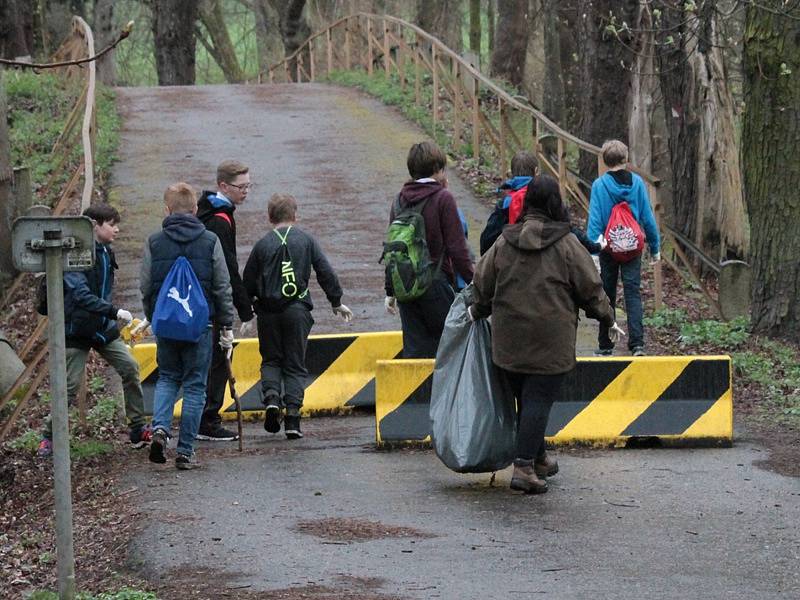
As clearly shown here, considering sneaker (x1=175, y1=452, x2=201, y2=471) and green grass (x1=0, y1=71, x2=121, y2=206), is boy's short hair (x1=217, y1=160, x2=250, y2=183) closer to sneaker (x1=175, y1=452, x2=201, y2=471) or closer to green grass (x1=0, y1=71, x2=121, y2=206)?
sneaker (x1=175, y1=452, x2=201, y2=471)

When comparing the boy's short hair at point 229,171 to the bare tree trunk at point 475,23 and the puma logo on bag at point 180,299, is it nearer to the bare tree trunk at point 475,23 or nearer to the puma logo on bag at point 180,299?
the puma logo on bag at point 180,299

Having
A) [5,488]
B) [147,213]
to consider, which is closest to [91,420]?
[5,488]

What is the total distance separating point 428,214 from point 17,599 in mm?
3542

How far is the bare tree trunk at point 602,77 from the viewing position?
58.1 ft

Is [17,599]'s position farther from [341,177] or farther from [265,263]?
[341,177]

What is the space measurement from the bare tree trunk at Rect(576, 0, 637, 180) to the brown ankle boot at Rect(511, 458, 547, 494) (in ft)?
34.9

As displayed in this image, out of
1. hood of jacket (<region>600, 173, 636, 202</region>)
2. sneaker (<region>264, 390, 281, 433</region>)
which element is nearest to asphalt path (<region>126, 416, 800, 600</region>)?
sneaker (<region>264, 390, 281, 433</region>)

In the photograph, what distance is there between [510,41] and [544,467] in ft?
73.8

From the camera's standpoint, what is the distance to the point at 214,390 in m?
9.17

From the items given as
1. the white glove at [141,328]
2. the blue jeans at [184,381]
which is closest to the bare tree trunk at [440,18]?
the white glove at [141,328]

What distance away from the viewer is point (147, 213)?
16031mm

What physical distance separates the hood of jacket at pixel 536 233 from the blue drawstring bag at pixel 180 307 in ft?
6.05

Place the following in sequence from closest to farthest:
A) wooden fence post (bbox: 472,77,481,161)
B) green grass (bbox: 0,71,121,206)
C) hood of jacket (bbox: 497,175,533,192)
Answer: hood of jacket (bbox: 497,175,533,192) < green grass (bbox: 0,71,121,206) < wooden fence post (bbox: 472,77,481,161)

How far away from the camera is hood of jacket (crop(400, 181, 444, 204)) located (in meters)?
8.64
